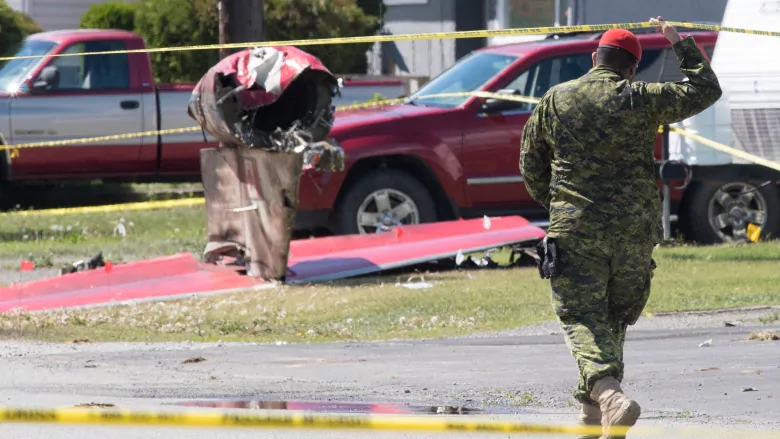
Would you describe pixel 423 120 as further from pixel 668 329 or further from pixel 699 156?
pixel 668 329

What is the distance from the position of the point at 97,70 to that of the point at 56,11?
31.9 ft

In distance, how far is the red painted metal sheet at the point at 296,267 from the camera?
10031 mm

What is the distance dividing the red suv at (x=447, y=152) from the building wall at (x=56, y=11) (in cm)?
1435

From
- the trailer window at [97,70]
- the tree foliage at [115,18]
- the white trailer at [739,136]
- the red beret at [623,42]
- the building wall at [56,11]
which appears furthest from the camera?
the building wall at [56,11]

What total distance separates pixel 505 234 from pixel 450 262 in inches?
19.8

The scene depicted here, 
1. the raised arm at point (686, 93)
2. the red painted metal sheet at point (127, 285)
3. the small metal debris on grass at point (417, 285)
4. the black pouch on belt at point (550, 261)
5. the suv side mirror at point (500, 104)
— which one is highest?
the raised arm at point (686, 93)

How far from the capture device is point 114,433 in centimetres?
577

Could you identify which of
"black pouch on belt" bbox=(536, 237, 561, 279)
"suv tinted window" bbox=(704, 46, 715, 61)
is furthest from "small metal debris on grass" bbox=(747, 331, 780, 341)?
"suv tinted window" bbox=(704, 46, 715, 61)

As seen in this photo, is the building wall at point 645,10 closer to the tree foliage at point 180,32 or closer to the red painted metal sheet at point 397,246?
the tree foliage at point 180,32

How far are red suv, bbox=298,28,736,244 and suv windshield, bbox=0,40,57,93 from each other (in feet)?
17.0

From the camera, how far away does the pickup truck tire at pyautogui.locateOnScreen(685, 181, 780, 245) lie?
1277 cm

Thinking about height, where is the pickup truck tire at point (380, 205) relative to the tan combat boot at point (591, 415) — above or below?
below

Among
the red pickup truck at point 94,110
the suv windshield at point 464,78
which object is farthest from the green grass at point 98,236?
the suv windshield at point 464,78

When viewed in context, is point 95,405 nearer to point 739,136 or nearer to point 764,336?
point 764,336
